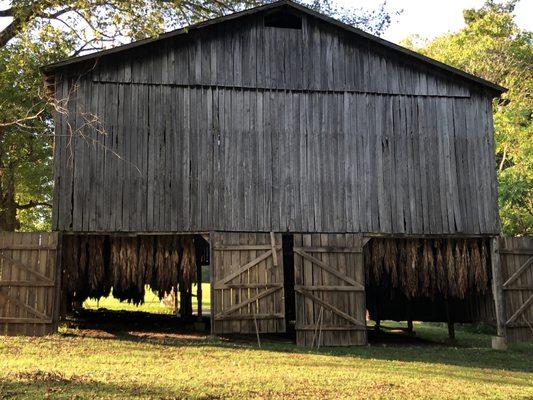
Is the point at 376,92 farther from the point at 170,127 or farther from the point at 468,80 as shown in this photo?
the point at 170,127

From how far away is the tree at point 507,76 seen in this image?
2497cm

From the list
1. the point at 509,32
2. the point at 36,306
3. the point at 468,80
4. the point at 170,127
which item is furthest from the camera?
the point at 509,32

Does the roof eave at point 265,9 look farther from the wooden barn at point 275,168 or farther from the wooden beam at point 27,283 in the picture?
the wooden beam at point 27,283

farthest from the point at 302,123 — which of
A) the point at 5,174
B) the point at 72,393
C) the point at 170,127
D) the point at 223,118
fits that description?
the point at 5,174

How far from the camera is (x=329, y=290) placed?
15.5 metres

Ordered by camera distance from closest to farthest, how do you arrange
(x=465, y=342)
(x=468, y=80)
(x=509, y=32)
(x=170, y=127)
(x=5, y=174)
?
(x=170, y=127)
(x=468, y=80)
(x=465, y=342)
(x=5, y=174)
(x=509, y=32)

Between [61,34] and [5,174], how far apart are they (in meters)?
10.5

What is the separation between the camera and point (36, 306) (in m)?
14.5

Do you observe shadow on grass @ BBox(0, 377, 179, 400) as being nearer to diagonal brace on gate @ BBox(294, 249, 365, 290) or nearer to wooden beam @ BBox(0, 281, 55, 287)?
wooden beam @ BBox(0, 281, 55, 287)

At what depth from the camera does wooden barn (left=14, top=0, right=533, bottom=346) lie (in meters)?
15.1

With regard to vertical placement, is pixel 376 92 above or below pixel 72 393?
above

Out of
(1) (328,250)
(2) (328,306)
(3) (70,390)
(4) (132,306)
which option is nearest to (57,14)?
(1) (328,250)

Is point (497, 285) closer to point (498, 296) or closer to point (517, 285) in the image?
point (498, 296)

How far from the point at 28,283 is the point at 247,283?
5.59 meters
